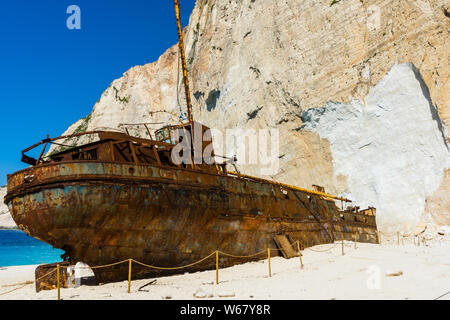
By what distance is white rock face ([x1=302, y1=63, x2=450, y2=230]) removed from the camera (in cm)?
2045

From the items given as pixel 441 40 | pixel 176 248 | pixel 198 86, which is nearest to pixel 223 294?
pixel 176 248

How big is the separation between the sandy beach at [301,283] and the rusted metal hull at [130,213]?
29.7 inches

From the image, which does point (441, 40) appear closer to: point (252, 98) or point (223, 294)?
point (252, 98)

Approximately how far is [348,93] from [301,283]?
62.6 feet

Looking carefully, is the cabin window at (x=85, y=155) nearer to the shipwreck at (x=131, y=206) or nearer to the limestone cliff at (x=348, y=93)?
the shipwreck at (x=131, y=206)

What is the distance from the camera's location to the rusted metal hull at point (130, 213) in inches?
359

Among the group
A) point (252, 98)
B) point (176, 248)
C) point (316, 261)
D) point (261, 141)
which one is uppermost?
point (252, 98)

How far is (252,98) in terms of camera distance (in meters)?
30.8

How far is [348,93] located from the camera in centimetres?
2445

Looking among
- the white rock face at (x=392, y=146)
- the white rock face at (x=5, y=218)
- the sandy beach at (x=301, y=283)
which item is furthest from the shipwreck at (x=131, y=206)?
the white rock face at (x=5, y=218)

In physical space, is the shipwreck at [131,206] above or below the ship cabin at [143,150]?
below

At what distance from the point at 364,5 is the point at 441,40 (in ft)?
23.5

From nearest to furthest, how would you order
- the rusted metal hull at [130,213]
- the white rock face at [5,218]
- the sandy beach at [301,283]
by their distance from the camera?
the sandy beach at [301,283]
the rusted metal hull at [130,213]
the white rock face at [5,218]

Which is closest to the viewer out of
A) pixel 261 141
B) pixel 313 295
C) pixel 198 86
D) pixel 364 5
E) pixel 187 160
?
pixel 313 295
